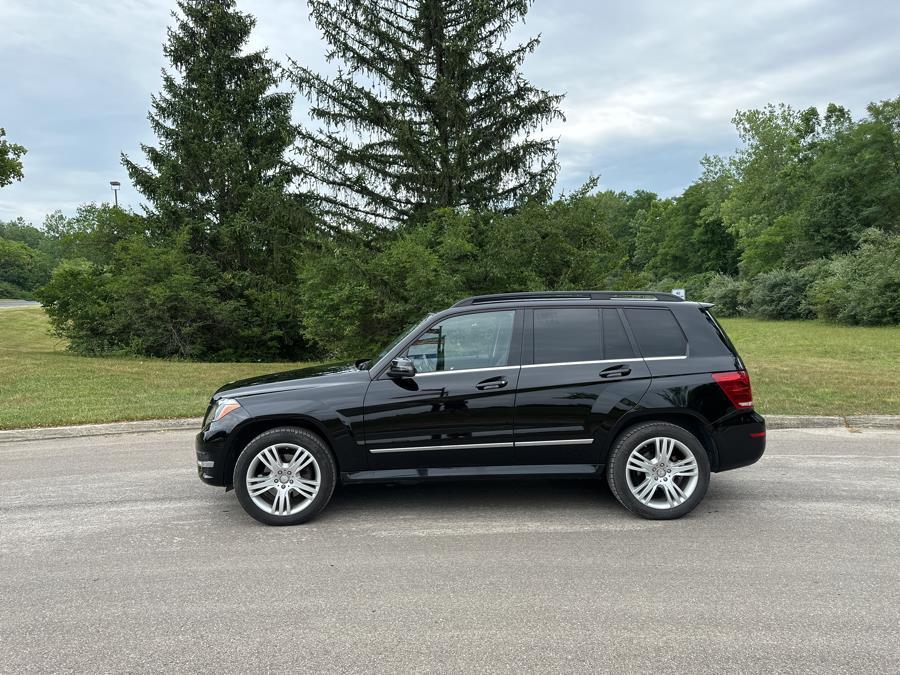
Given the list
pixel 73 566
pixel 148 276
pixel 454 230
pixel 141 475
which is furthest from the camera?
pixel 148 276

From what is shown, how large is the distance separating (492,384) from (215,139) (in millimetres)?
20457

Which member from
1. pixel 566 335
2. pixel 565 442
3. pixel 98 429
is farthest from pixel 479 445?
pixel 98 429

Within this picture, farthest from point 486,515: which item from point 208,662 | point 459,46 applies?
point 459,46

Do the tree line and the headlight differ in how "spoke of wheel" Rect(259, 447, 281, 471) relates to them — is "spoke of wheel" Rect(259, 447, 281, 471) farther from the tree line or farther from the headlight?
the tree line

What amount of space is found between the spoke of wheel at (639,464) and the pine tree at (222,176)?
1739cm

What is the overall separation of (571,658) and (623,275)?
1252 cm

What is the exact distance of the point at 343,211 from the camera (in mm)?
16172

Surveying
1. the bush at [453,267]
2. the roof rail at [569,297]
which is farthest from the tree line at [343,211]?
the roof rail at [569,297]

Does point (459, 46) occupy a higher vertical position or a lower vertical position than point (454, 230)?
higher

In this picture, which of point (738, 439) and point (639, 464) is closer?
point (639, 464)

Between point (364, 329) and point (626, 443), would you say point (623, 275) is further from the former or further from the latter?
point (626, 443)

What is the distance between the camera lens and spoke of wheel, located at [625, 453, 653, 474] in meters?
4.74

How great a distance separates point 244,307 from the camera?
21.7 metres

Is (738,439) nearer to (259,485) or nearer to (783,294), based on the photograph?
(259,485)
